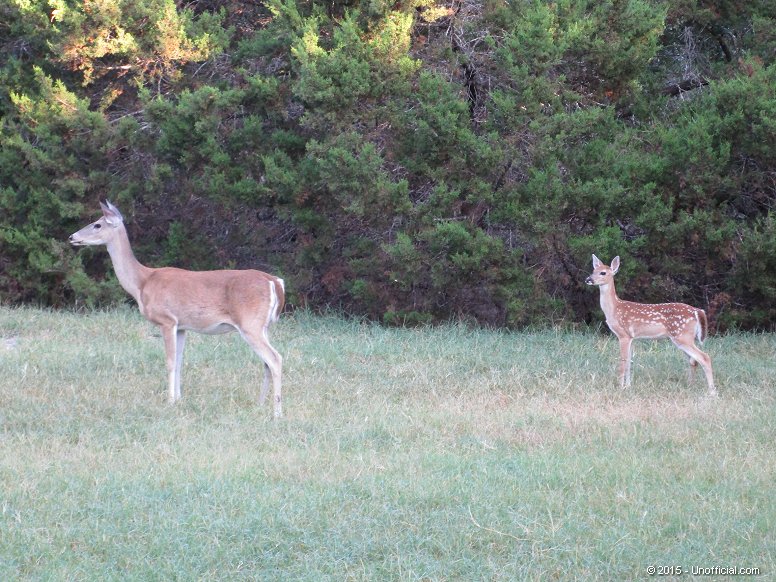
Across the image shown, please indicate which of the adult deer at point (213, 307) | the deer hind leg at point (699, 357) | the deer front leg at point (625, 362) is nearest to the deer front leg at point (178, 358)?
the adult deer at point (213, 307)

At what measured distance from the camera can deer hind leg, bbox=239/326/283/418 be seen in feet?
29.8

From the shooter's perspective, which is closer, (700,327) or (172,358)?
(172,358)

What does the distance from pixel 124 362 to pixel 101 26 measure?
248 inches

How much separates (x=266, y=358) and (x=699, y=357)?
3944 mm

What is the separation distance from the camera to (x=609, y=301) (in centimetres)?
1081

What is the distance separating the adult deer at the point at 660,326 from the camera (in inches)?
398

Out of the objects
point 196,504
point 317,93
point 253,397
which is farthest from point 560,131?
point 196,504

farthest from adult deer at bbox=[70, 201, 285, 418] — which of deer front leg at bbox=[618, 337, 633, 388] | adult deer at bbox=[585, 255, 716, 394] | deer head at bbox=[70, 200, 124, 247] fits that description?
adult deer at bbox=[585, 255, 716, 394]

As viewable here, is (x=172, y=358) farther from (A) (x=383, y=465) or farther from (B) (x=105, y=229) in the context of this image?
(A) (x=383, y=465)

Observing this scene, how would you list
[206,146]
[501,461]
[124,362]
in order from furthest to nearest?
[206,146]
[124,362]
[501,461]

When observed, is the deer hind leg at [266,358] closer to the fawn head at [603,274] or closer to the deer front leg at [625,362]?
the deer front leg at [625,362]

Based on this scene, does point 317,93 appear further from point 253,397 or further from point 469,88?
point 253,397

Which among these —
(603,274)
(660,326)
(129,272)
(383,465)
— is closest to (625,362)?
(660,326)

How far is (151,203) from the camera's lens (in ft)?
54.0
